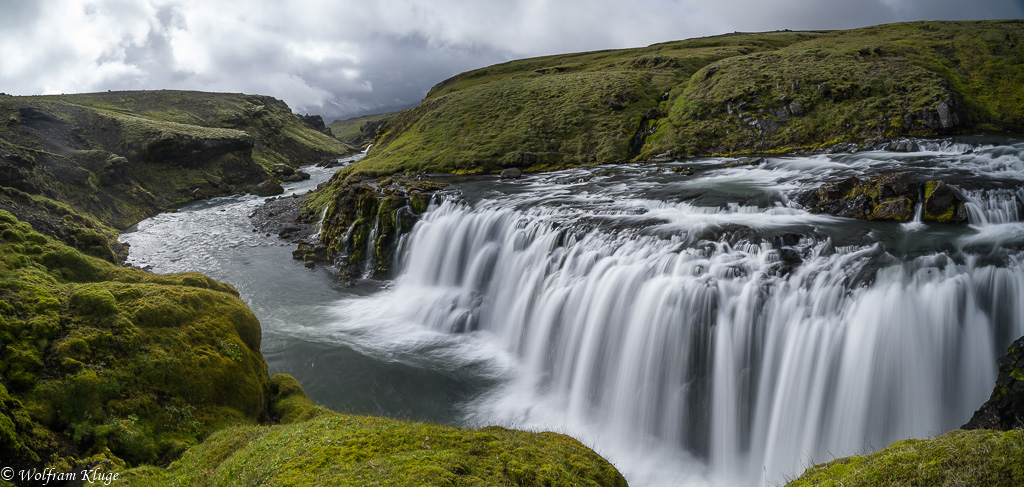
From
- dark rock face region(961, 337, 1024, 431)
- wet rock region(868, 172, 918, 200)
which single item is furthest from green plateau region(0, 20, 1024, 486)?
wet rock region(868, 172, 918, 200)

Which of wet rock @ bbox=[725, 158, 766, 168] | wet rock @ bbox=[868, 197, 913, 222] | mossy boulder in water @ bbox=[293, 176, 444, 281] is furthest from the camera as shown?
wet rock @ bbox=[725, 158, 766, 168]

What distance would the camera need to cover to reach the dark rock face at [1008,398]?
8.64 meters

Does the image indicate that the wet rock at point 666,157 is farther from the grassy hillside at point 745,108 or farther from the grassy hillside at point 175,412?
the grassy hillside at point 175,412

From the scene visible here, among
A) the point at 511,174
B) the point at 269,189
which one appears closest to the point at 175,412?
the point at 511,174

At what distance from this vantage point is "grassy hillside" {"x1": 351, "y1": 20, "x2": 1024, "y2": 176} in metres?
39.6

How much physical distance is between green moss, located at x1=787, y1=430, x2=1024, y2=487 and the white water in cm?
619

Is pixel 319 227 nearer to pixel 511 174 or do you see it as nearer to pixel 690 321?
pixel 511 174

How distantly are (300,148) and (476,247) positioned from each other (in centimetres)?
10863

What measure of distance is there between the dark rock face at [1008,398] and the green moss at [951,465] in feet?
14.2

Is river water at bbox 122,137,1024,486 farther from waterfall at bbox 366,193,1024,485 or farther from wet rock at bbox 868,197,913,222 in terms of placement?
wet rock at bbox 868,197,913,222

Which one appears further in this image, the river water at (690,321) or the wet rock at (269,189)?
the wet rock at (269,189)

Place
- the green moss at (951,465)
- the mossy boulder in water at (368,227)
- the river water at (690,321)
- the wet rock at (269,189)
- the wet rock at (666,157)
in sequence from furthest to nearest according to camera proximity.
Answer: the wet rock at (269,189) → the wet rock at (666,157) → the mossy boulder in water at (368,227) → the river water at (690,321) → the green moss at (951,465)

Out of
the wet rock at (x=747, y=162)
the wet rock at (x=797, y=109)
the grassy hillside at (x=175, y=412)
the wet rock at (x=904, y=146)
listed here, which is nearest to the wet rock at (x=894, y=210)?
the wet rock at (x=747, y=162)

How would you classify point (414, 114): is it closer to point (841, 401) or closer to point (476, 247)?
point (476, 247)
